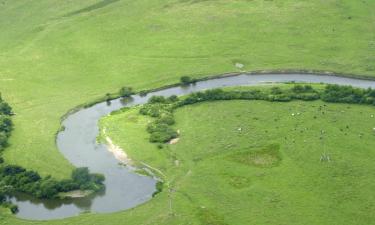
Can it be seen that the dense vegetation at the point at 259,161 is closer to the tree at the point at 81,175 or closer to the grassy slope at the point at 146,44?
the tree at the point at 81,175

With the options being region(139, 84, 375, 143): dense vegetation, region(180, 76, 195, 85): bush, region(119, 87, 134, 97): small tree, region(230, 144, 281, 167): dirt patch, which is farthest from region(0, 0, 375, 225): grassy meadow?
region(119, 87, 134, 97): small tree

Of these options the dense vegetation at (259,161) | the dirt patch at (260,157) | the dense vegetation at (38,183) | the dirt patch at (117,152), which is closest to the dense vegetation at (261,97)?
the dense vegetation at (259,161)

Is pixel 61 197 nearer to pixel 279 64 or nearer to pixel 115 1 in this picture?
pixel 279 64

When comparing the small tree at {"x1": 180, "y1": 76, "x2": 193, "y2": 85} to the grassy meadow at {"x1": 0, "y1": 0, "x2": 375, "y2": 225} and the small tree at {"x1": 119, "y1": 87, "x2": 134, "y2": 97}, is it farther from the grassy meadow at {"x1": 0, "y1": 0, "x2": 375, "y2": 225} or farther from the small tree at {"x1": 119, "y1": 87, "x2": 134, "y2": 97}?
the small tree at {"x1": 119, "y1": 87, "x2": 134, "y2": 97}

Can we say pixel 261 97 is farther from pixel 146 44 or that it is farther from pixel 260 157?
pixel 146 44

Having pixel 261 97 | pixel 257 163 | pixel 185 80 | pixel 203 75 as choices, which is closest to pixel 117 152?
Result: pixel 257 163

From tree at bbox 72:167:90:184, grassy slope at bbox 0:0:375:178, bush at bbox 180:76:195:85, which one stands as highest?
grassy slope at bbox 0:0:375:178

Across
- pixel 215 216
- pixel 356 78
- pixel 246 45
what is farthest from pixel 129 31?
pixel 215 216
